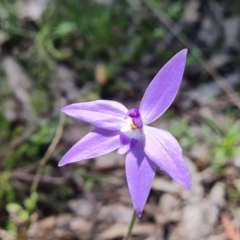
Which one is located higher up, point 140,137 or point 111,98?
point 111,98

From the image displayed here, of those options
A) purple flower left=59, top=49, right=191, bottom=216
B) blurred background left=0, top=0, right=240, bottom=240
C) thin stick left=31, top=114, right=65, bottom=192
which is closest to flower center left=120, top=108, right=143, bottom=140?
purple flower left=59, top=49, right=191, bottom=216

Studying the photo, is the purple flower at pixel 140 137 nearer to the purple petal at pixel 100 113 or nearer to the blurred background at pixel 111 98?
the purple petal at pixel 100 113

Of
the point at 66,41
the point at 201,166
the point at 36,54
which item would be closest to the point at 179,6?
the point at 66,41

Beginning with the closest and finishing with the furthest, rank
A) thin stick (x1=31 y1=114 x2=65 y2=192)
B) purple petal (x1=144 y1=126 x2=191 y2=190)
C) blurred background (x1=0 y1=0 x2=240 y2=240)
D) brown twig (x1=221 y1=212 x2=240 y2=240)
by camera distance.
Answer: purple petal (x1=144 y1=126 x2=191 y2=190) → brown twig (x1=221 y1=212 x2=240 y2=240) → blurred background (x1=0 y1=0 x2=240 y2=240) → thin stick (x1=31 y1=114 x2=65 y2=192)

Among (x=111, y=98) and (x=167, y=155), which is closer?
(x=167, y=155)

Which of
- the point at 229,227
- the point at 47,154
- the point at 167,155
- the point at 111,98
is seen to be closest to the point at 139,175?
the point at 167,155

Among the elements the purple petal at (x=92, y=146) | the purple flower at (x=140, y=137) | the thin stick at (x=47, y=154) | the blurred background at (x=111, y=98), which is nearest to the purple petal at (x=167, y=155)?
the purple flower at (x=140, y=137)

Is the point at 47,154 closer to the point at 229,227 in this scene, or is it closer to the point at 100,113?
the point at 229,227

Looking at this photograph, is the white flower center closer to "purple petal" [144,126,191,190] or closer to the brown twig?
"purple petal" [144,126,191,190]

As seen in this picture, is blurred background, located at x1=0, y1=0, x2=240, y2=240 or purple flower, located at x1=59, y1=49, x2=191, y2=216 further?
blurred background, located at x1=0, y1=0, x2=240, y2=240
